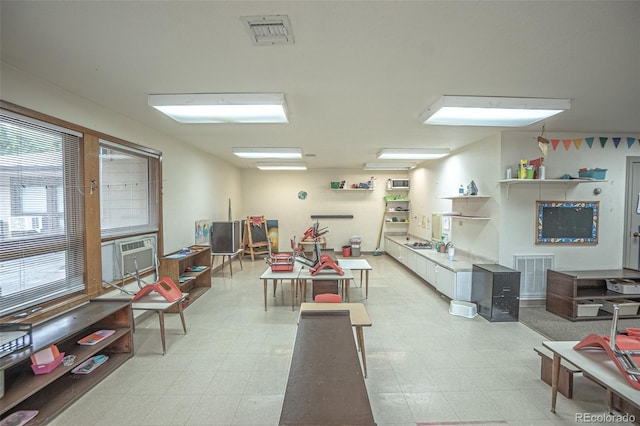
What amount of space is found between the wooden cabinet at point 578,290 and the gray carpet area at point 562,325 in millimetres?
117

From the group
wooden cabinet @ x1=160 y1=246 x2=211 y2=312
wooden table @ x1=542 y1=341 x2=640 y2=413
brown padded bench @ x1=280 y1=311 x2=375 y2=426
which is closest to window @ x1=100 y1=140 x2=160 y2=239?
wooden cabinet @ x1=160 y1=246 x2=211 y2=312

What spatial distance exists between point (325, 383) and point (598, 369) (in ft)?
6.76

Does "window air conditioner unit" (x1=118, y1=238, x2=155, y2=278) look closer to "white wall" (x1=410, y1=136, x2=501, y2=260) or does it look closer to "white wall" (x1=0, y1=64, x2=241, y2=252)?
"white wall" (x1=0, y1=64, x2=241, y2=252)

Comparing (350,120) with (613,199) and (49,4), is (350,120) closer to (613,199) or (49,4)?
(49,4)

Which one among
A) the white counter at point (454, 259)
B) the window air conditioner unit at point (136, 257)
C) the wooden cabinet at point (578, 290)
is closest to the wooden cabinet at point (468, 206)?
the white counter at point (454, 259)

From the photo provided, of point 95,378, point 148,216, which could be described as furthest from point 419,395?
point 148,216

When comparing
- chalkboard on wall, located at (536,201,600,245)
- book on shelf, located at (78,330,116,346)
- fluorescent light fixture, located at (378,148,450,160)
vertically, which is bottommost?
book on shelf, located at (78,330,116,346)

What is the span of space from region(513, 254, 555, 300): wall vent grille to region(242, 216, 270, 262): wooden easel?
6.43 meters

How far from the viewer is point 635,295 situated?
4.16 metres

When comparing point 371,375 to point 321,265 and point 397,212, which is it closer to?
point 321,265

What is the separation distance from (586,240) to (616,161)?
145 cm

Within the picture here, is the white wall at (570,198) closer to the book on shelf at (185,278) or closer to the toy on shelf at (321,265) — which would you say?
the toy on shelf at (321,265)

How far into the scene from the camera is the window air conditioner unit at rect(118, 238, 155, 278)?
3666 millimetres

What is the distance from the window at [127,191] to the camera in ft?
11.6
